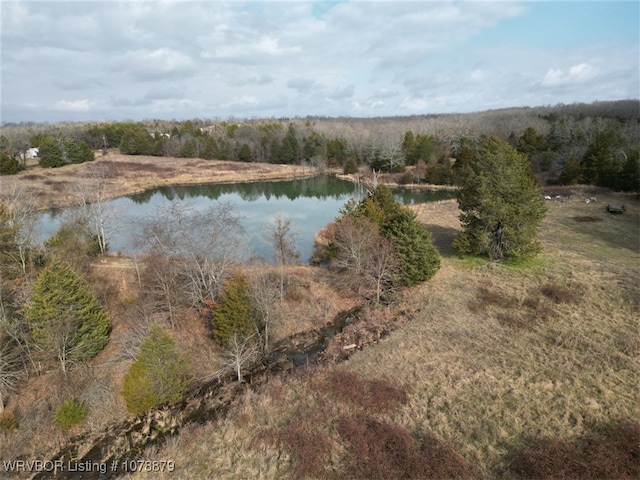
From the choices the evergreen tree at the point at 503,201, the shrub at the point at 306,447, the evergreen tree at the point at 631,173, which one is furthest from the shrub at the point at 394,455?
the evergreen tree at the point at 631,173

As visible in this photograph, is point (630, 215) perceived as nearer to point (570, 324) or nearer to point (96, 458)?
point (570, 324)

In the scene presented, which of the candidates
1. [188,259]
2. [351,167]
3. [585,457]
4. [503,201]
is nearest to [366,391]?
[585,457]

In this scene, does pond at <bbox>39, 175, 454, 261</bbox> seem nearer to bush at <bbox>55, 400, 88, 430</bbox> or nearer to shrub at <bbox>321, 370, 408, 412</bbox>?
shrub at <bbox>321, 370, 408, 412</bbox>

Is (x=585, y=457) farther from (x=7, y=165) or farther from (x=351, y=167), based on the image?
(x=7, y=165)

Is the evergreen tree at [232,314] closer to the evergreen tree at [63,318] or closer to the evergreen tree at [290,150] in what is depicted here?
the evergreen tree at [63,318]

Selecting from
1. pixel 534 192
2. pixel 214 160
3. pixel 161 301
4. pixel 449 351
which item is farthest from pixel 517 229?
pixel 214 160

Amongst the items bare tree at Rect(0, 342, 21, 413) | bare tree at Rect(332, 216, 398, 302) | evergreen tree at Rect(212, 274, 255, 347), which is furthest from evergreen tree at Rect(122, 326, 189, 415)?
bare tree at Rect(332, 216, 398, 302)
